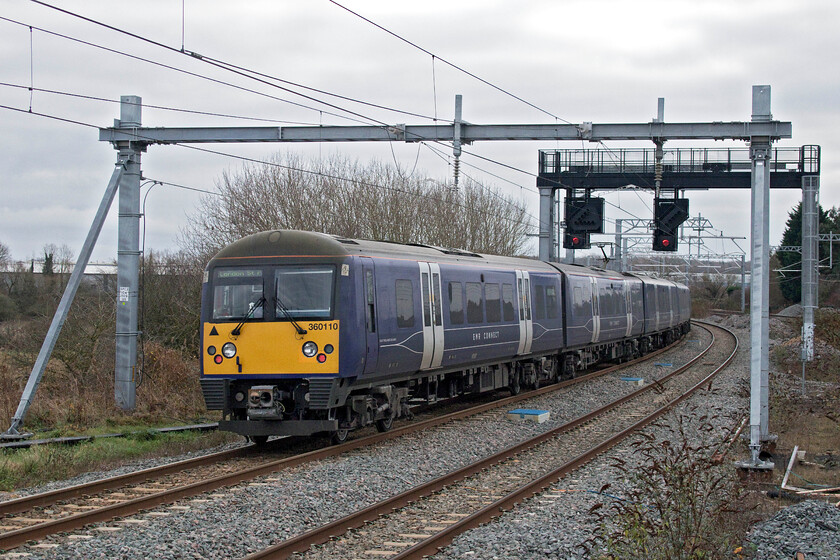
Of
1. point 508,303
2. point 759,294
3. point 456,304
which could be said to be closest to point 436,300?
point 456,304

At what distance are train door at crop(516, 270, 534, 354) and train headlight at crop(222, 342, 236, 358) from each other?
8008 millimetres

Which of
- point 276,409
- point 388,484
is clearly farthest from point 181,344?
point 388,484

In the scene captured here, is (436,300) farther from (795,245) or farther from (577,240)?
(795,245)

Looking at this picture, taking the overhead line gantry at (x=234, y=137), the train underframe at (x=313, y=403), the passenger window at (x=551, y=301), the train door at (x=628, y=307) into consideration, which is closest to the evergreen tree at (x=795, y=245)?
the train door at (x=628, y=307)

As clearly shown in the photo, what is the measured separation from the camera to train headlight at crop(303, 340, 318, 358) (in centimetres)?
1148

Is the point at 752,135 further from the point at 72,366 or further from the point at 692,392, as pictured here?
the point at 72,366

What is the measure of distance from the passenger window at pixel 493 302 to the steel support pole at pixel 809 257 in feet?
45.3

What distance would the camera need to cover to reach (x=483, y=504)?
9.09 m

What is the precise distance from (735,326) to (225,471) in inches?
2014

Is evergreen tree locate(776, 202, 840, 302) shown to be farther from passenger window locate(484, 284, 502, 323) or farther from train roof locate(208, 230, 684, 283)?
train roof locate(208, 230, 684, 283)

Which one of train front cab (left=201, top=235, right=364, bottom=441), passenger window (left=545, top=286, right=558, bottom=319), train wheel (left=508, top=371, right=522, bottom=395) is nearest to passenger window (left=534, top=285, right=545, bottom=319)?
passenger window (left=545, top=286, right=558, bottom=319)

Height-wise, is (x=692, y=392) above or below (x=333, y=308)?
below

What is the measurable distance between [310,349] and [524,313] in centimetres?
802

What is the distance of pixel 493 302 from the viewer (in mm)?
17016
